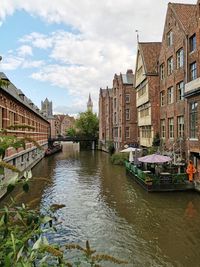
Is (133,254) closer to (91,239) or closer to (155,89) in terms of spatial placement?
(91,239)

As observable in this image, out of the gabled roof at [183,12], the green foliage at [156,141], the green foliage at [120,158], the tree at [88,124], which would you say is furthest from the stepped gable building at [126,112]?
the tree at [88,124]

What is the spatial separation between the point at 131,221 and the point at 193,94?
9.91 meters

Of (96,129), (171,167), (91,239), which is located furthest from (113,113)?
(91,239)

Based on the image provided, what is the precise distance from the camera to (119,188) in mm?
21516

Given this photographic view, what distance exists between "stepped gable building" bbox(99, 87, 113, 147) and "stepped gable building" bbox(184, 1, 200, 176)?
38922 mm

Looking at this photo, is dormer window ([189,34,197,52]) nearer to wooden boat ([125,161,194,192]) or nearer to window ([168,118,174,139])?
window ([168,118,174,139])

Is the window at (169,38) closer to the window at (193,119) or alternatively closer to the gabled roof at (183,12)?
the gabled roof at (183,12)

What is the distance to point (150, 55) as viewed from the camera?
111 ft

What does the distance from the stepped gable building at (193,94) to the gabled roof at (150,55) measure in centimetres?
980

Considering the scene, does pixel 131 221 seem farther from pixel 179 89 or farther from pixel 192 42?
pixel 179 89

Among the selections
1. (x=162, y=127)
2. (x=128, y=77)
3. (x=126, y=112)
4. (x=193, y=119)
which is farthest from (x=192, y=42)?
(x=128, y=77)

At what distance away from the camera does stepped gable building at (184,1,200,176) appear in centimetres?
1906

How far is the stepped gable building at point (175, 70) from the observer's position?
2204cm

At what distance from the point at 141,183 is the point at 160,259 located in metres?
11.7
